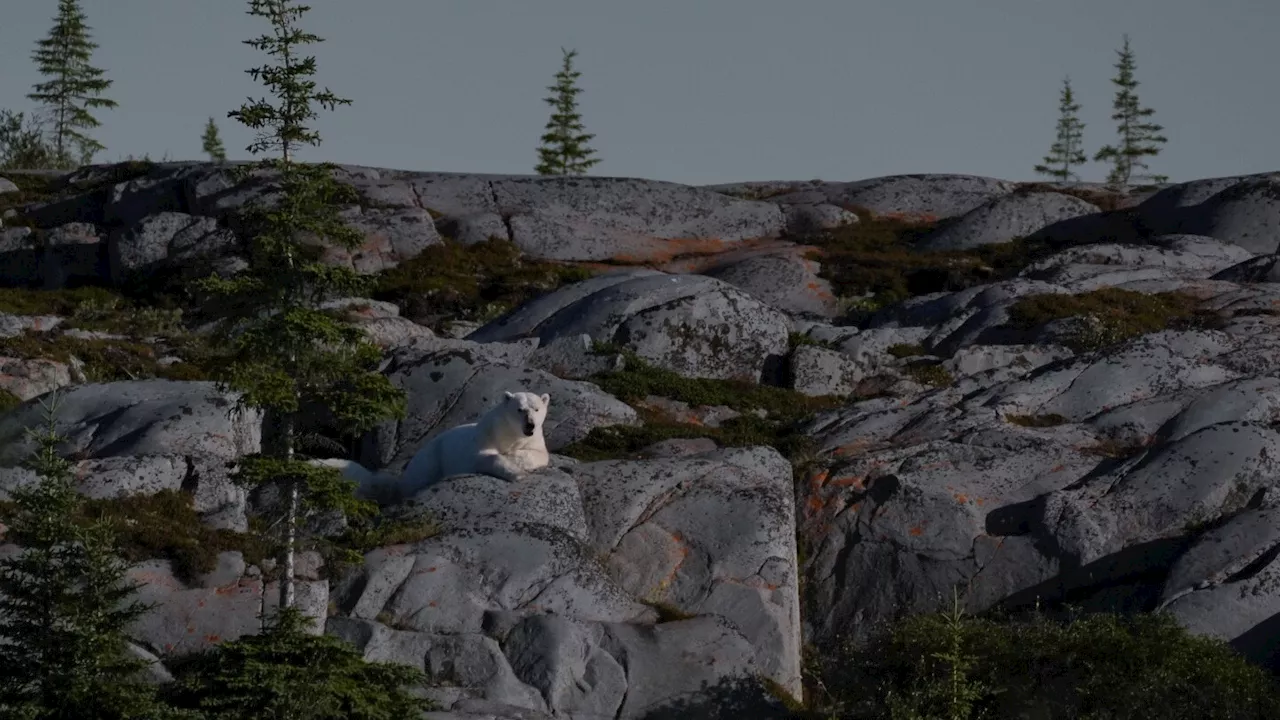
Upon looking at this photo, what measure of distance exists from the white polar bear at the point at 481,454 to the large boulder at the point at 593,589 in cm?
29

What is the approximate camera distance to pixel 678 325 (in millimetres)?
32844

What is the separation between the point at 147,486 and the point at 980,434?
12.2 metres

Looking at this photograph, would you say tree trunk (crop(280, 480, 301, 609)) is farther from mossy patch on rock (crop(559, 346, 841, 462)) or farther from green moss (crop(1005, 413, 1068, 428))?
green moss (crop(1005, 413, 1068, 428))

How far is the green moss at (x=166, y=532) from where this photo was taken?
19000mm

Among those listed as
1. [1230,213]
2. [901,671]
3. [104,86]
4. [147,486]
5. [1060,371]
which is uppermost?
[104,86]

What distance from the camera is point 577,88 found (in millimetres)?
77625

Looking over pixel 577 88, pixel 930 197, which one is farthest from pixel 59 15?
pixel 930 197

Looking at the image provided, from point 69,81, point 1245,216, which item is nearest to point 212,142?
point 69,81

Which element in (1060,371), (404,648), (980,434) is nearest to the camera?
(404,648)

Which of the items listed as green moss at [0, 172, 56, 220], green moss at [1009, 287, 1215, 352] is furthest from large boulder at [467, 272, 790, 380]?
green moss at [0, 172, 56, 220]

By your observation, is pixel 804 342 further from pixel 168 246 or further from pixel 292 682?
pixel 168 246

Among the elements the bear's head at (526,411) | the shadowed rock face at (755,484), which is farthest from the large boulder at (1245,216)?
the bear's head at (526,411)

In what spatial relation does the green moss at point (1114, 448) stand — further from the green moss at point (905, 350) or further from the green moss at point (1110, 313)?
the green moss at point (905, 350)

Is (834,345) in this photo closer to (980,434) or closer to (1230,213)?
(980,434)
